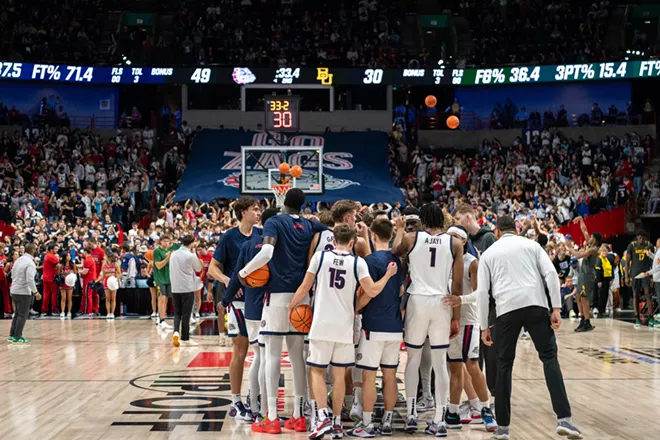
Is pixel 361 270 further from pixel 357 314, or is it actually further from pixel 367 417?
pixel 367 417

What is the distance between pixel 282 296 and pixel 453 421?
2.11 m

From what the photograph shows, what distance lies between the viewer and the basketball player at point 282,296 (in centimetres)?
817

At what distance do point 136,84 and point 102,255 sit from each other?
1907 cm

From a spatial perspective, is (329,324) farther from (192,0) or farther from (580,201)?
(192,0)

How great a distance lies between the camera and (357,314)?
27.5 ft

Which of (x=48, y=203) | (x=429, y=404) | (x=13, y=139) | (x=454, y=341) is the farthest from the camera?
(x=13, y=139)

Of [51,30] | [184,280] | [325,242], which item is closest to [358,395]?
[325,242]

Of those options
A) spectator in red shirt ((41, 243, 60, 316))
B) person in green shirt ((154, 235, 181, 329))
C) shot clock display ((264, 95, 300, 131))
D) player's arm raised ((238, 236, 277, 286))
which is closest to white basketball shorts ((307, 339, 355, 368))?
player's arm raised ((238, 236, 277, 286))

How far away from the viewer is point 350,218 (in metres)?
8.41

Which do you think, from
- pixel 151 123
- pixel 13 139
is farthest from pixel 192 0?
pixel 13 139

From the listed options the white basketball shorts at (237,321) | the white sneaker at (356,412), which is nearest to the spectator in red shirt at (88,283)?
the white basketball shorts at (237,321)

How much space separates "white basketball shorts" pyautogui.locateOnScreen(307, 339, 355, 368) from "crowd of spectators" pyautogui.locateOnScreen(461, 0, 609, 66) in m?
30.0

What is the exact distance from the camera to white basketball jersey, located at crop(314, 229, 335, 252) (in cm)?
835

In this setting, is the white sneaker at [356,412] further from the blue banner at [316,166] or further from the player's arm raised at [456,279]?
the blue banner at [316,166]
